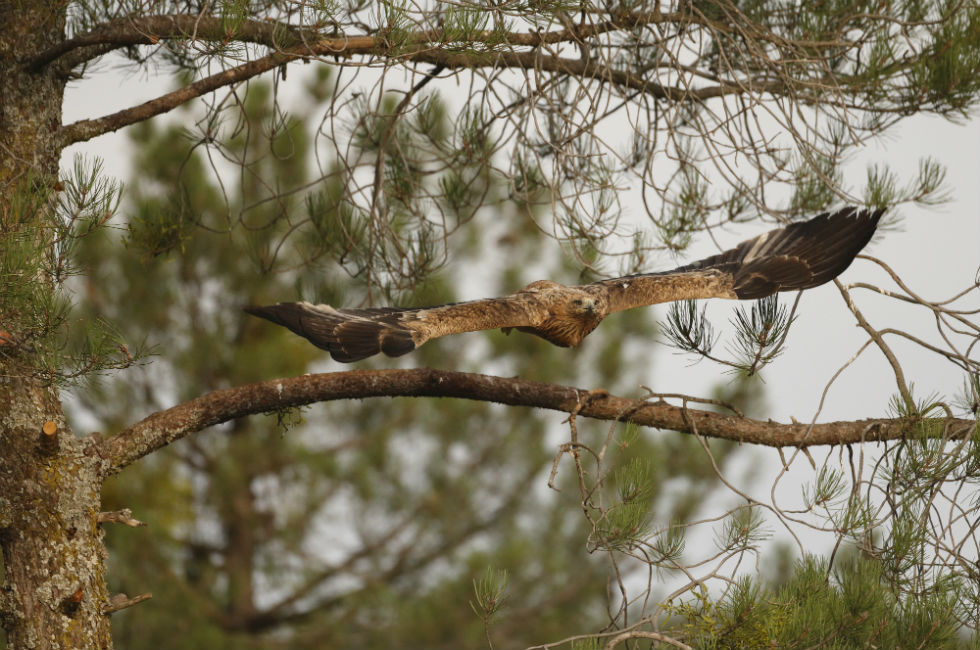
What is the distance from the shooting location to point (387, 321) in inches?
84.3

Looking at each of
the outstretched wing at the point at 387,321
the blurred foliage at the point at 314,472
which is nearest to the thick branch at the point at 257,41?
the outstretched wing at the point at 387,321

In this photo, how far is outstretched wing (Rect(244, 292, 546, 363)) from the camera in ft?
6.39

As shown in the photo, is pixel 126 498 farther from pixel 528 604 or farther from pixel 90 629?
pixel 90 629

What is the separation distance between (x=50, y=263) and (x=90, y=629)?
888mm

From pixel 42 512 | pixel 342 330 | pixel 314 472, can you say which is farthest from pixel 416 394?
pixel 314 472

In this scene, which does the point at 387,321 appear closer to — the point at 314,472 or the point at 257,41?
the point at 257,41

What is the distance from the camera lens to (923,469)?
2.07 meters

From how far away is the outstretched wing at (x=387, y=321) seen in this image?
195 centimetres

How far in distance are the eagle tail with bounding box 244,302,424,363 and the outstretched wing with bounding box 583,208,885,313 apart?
70cm

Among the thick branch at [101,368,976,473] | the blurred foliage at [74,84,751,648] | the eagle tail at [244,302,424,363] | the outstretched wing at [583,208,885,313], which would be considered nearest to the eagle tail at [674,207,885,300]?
the outstretched wing at [583,208,885,313]

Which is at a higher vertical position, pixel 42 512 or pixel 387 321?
pixel 387 321

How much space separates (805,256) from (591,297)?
0.68 m

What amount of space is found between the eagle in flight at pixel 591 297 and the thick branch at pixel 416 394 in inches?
6.4

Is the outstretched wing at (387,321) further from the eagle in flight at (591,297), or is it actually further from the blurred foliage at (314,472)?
the blurred foliage at (314,472)
